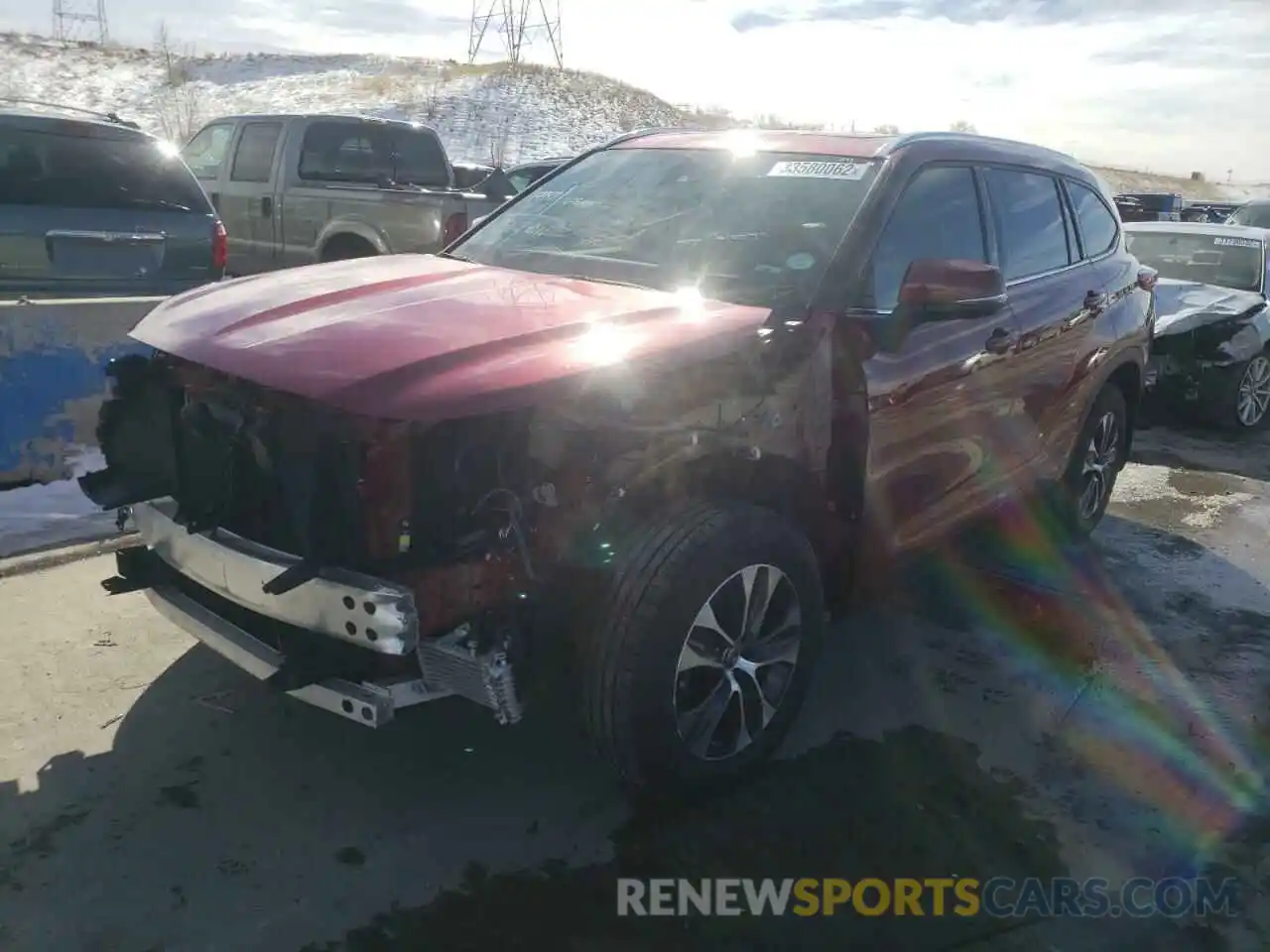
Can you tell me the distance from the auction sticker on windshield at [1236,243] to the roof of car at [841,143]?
5867 millimetres

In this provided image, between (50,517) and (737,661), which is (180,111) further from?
(737,661)

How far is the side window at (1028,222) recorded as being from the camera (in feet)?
14.5

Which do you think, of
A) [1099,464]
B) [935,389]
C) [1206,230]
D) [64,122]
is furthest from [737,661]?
[1206,230]

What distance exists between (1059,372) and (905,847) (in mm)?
2531

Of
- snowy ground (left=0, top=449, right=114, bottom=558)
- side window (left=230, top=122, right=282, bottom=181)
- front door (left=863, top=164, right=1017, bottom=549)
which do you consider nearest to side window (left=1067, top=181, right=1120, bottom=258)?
front door (left=863, top=164, right=1017, bottom=549)

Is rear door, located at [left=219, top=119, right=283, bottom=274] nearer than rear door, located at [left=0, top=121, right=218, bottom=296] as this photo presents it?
No

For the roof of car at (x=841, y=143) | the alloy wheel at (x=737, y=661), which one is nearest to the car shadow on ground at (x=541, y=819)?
the alloy wheel at (x=737, y=661)

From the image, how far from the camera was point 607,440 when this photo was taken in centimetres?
280

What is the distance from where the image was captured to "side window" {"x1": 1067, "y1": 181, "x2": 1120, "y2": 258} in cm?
523

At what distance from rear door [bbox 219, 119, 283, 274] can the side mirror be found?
8.09 meters
